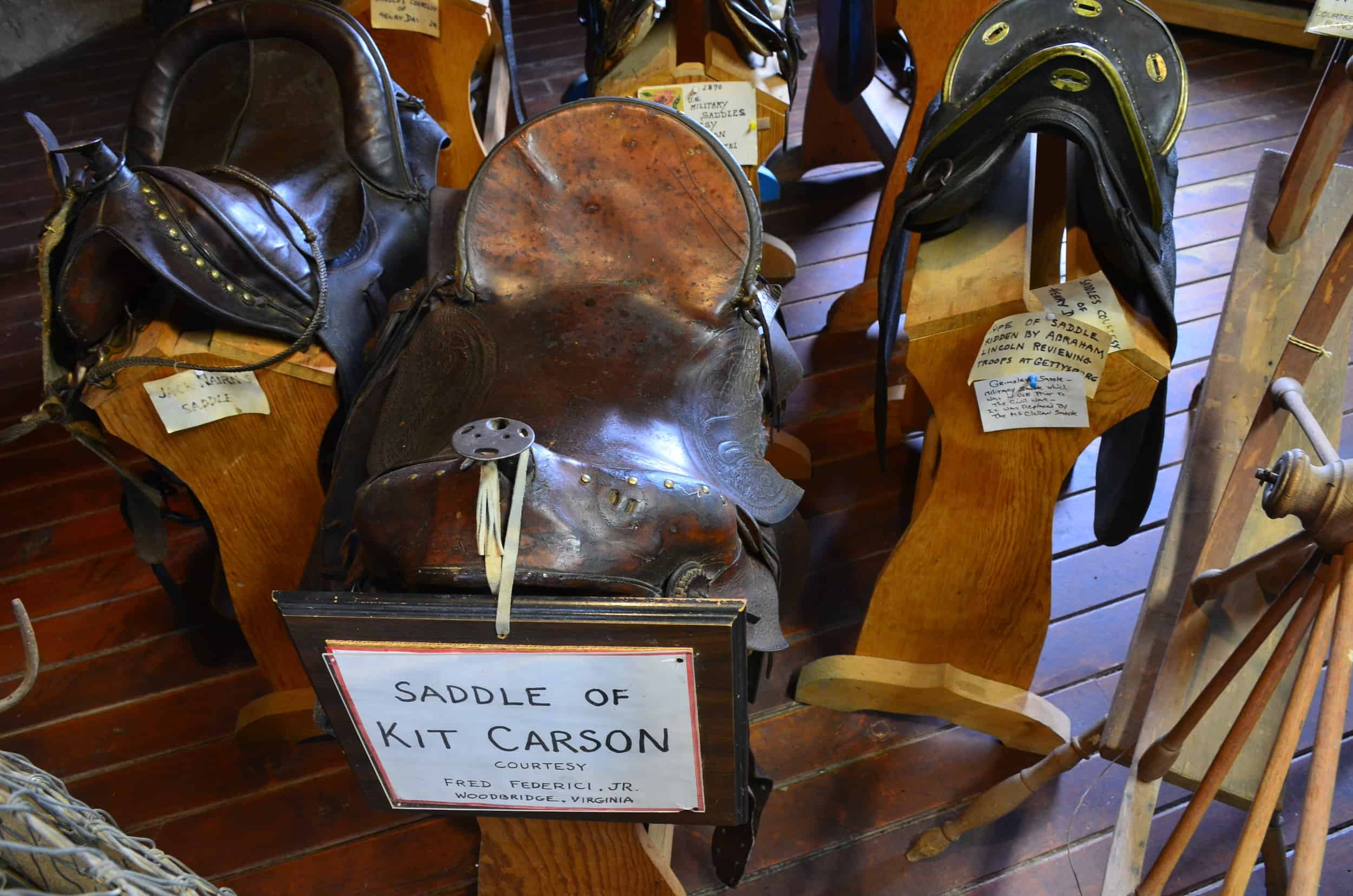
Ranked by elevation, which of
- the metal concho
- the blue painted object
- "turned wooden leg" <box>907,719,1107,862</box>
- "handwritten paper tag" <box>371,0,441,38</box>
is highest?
"handwritten paper tag" <box>371,0,441,38</box>

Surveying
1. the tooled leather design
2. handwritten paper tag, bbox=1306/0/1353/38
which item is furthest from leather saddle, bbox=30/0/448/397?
handwritten paper tag, bbox=1306/0/1353/38

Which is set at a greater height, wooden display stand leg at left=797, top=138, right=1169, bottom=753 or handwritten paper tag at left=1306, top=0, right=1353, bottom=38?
handwritten paper tag at left=1306, top=0, right=1353, bottom=38

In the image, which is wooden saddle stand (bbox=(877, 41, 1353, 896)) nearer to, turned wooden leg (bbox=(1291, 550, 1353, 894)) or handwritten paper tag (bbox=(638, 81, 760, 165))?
turned wooden leg (bbox=(1291, 550, 1353, 894))

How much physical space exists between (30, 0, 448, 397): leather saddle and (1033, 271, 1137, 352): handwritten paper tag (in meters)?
1.00

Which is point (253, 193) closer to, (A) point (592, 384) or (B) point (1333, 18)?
(A) point (592, 384)

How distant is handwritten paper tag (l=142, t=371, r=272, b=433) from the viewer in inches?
50.0

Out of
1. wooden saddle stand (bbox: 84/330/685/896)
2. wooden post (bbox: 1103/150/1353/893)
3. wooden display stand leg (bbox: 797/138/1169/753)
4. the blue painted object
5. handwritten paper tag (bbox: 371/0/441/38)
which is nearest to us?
Result: wooden post (bbox: 1103/150/1353/893)

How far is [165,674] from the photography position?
181 centimetres

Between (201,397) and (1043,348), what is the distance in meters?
1.15

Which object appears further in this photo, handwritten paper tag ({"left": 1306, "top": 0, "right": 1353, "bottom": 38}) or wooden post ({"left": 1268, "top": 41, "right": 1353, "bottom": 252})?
wooden post ({"left": 1268, "top": 41, "right": 1353, "bottom": 252})

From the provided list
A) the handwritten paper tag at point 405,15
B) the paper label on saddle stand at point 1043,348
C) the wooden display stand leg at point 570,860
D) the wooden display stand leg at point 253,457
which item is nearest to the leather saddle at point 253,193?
the wooden display stand leg at point 253,457

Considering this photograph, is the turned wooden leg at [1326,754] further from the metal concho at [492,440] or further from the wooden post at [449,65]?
the wooden post at [449,65]

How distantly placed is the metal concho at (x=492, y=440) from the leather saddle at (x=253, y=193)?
58 centimetres

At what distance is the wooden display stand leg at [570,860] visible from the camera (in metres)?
1.18
